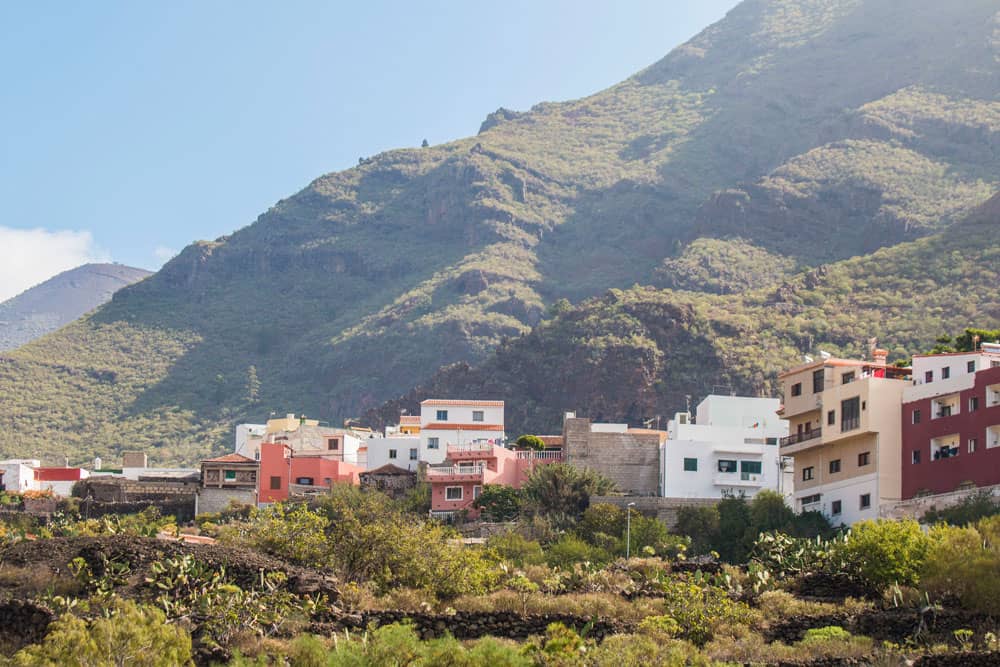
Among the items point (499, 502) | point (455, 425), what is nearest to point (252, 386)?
point (455, 425)

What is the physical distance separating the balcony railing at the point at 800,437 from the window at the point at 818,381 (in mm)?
1677

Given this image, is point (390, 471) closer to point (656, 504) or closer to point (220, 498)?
point (220, 498)

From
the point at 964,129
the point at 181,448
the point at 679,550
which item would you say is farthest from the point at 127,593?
the point at 964,129

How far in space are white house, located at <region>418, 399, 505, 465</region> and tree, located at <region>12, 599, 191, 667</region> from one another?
47.9 meters

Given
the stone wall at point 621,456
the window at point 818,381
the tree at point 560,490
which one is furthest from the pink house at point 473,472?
the window at point 818,381

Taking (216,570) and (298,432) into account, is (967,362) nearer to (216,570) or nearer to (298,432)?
(216,570)

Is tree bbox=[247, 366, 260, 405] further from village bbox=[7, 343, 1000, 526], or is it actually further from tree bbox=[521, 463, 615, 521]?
tree bbox=[521, 463, 615, 521]

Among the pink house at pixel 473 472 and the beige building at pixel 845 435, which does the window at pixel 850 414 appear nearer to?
the beige building at pixel 845 435

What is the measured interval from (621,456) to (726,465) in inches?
196

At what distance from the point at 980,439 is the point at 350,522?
21.5 metres

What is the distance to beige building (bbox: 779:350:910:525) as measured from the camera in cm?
6072

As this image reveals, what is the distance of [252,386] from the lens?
187 metres

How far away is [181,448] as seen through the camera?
156m

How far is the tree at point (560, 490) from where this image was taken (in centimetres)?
6825
